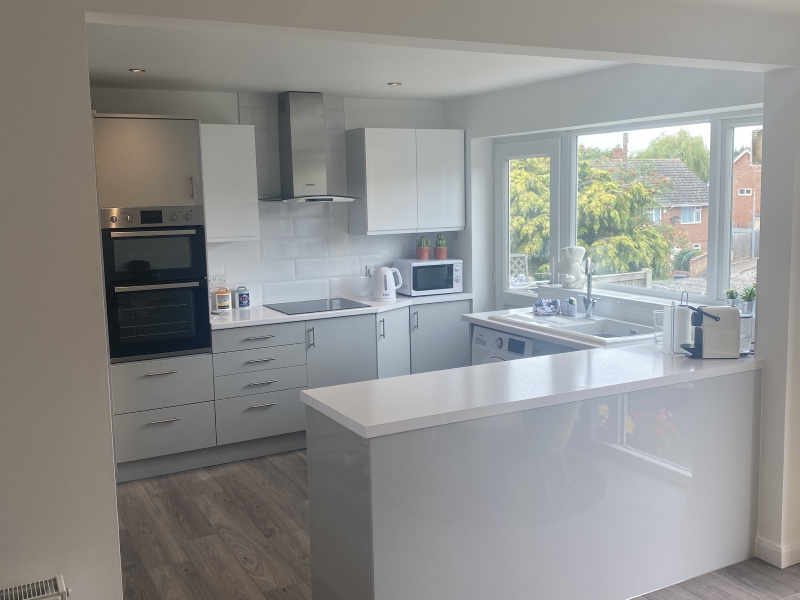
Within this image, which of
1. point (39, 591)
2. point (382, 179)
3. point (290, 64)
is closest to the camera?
point (39, 591)

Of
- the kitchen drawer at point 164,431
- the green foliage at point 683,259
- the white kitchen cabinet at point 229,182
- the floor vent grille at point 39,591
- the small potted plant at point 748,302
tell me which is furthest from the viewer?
the white kitchen cabinet at point 229,182

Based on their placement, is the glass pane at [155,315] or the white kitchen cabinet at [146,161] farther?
the glass pane at [155,315]

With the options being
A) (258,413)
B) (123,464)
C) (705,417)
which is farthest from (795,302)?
(123,464)

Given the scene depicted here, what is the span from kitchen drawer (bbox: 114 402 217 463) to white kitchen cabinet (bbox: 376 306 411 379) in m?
1.21

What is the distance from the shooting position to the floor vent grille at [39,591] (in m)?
1.83

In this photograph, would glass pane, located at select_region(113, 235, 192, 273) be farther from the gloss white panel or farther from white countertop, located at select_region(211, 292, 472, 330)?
the gloss white panel

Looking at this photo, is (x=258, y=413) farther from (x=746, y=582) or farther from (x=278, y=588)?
(x=746, y=582)

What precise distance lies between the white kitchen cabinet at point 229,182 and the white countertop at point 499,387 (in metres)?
2.35

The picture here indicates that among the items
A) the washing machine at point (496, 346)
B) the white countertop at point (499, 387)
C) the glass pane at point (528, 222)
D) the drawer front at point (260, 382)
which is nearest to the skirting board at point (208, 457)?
the drawer front at point (260, 382)

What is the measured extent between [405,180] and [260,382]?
1.80 m

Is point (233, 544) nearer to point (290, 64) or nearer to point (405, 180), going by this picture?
point (290, 64)

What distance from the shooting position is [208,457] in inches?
185

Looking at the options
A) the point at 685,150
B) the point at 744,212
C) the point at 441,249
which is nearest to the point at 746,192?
the point at 744,212

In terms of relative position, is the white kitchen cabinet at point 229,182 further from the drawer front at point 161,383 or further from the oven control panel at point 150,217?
the drawer front at point 161,383
